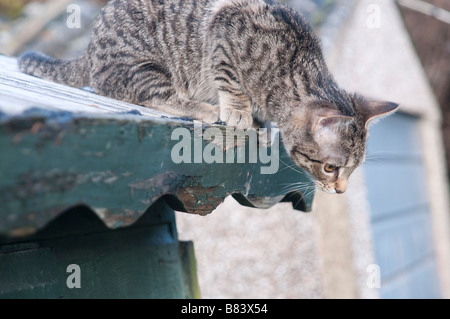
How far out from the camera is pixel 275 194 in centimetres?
191

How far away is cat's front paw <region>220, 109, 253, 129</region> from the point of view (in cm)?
212

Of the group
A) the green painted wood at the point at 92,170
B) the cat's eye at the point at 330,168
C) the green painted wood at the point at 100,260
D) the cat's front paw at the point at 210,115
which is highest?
the cat's front paw at the point at 210,115

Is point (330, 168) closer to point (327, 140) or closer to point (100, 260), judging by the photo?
point (327, 140)

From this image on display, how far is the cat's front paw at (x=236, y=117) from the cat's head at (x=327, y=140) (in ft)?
0.65

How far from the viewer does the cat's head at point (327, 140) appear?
2105 millimetres

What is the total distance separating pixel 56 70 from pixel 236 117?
1.22 metres

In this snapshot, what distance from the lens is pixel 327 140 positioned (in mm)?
2150

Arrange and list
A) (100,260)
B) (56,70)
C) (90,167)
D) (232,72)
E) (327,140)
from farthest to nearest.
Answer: (56,70) → (232,72) → (327,140) → (100,260) → (90,167)

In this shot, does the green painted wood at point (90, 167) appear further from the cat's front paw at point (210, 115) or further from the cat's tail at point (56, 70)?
the cat's tail at point (56, 70)

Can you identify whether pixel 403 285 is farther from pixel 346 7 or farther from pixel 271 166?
pixel 271 166

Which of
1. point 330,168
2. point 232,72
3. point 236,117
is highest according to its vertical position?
point 232,72

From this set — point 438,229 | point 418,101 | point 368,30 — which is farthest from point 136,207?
point 438,229

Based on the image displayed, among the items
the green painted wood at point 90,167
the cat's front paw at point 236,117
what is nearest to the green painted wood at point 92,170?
the green painted wood at point 90,167

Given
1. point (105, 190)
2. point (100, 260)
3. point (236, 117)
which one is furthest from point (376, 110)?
point (105, 190)
